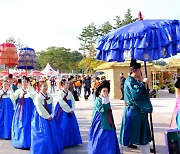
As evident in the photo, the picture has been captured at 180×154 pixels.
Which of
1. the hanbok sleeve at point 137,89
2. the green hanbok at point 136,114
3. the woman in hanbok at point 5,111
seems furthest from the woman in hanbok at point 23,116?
the hanbok sleeve at point 137,89

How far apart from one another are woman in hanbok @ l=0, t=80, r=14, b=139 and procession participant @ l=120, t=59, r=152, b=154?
139 inches

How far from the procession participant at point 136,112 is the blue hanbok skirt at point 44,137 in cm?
128

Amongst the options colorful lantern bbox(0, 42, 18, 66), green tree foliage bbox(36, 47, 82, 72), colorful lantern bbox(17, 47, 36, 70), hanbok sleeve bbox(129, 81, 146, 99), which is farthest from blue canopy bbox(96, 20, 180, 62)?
green tree foliage bbox(36, 47, 82, 72)

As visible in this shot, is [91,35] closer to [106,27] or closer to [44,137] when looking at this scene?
[106,27]

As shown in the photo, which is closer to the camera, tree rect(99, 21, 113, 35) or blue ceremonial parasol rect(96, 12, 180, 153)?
blue ceremonial parasol rect(96, 12, 180, 153)

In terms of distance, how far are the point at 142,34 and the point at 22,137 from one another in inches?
153

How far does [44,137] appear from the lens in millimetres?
5648

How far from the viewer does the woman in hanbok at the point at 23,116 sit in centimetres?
682

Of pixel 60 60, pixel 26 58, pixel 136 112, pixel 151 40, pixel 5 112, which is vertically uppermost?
pixel 60 60

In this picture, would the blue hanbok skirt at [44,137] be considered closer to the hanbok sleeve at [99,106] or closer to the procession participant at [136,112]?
the hanbok sleeve at [99,106]

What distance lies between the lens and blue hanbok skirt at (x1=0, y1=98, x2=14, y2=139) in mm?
7863

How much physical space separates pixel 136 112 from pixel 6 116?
393cm

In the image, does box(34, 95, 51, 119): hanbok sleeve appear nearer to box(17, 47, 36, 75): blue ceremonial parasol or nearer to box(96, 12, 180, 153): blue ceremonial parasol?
box(96, 12, 180, 153): blue ceremonial parasol

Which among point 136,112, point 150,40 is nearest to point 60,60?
point 136,112
